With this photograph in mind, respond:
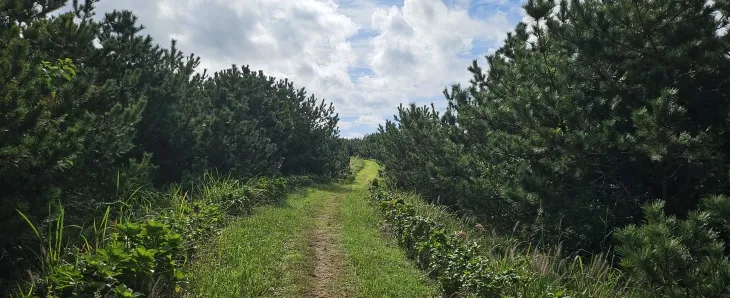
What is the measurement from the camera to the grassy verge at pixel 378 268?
7098 mm

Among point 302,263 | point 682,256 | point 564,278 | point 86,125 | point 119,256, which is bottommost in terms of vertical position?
point 302,263

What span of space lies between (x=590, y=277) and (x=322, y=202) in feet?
45.3

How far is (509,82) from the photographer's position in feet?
33.4

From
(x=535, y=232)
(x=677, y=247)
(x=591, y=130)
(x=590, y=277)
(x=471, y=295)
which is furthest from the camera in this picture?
(x=535, y=232)

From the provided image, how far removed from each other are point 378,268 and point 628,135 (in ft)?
15.1

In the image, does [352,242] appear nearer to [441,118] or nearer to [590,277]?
[590,277]

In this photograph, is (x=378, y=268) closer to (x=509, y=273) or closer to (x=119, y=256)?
(x=509, y=273)

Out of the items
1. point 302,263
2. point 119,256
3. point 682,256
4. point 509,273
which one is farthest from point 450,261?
point 119,256

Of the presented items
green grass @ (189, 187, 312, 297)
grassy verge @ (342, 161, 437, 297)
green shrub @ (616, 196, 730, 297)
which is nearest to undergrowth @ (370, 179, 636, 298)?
grassy verge @ (342, 161, 437, 297)

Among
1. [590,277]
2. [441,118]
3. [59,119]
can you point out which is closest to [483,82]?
[441,118]

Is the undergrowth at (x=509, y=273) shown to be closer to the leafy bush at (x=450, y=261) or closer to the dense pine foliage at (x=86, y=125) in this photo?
the leafy bush at (x=450, y=261)

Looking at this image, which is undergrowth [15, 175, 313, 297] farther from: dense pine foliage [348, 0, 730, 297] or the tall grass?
dense pine foliage [348, 0, 730, 297]

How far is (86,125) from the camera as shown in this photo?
7129mm

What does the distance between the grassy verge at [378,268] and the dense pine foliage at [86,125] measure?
4.11m
